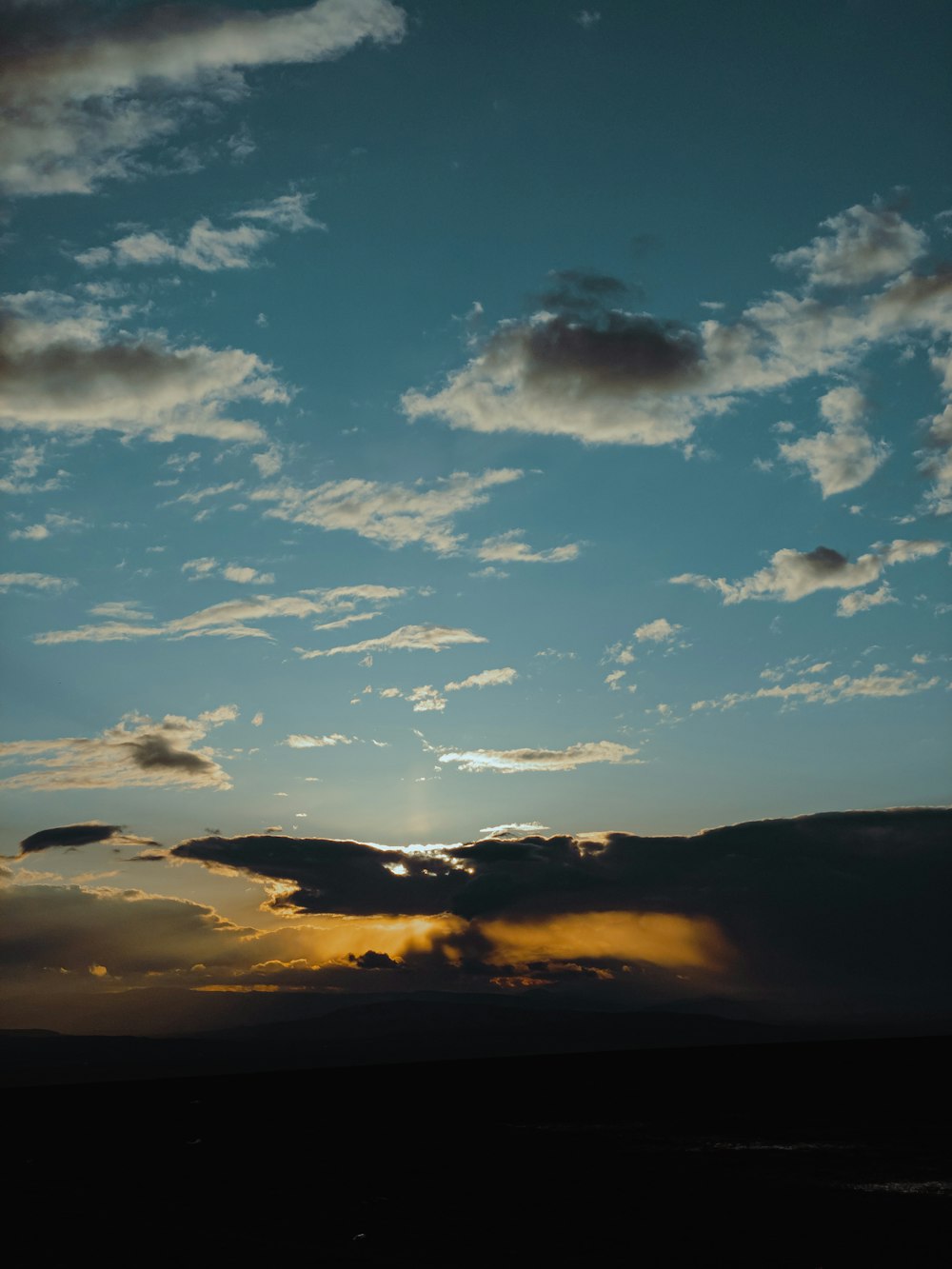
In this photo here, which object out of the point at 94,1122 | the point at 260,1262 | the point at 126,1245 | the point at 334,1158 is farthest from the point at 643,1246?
the point at 94,1122

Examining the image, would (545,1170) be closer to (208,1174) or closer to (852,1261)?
(208,1174)

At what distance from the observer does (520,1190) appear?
57500 millimetres

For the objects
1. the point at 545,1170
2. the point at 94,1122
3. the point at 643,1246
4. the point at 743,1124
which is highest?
the point at 643,1246

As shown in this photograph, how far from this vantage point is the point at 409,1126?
112312 mm

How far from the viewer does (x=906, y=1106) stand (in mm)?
104688

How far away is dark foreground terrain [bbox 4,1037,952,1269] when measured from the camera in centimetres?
4116

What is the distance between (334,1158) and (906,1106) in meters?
58.3

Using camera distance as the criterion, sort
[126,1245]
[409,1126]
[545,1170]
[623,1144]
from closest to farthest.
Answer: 1. [126,1245]
2. [545,1170]
3. [623,1144]
4. [409,1126]

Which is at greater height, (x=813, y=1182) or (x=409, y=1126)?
(x=813, y=1182)

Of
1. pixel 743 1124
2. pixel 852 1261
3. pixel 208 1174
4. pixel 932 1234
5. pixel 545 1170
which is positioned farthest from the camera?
pixel 743 1124

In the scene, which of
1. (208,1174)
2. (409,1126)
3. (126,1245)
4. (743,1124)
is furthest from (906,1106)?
(126,1245)

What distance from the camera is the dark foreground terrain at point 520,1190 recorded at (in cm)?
4116

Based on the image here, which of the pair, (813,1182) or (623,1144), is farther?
(623,1144)

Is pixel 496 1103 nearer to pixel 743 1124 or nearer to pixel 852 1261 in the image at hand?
pixel 743 1124
